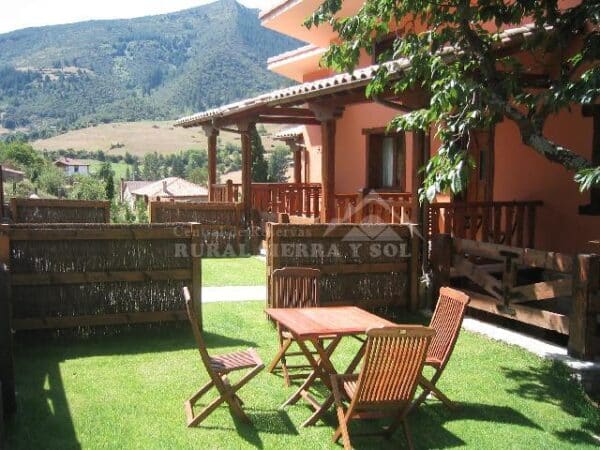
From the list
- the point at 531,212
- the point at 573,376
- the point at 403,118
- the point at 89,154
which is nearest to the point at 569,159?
the point at 403,118

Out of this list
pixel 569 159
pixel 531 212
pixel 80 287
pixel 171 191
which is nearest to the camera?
pixel 569 159

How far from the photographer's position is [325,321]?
538cm

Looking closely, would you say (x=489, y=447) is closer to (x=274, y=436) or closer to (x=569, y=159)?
(x=274, y=436)

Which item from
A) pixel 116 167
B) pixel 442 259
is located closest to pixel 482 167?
pixel 442 259

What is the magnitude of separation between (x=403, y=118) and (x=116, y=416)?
3.82m

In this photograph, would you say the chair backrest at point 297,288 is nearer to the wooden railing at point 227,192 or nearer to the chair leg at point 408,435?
the chair leg at point 408,435

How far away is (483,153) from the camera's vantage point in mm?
12047

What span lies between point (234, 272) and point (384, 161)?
5.26 m

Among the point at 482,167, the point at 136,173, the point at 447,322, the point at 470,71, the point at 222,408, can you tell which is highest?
the point at 136,173

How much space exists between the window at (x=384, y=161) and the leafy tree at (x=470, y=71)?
24.6 ft

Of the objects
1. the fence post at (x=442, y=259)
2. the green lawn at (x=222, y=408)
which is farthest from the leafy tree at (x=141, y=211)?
the green lawn at (x=222, y=408)

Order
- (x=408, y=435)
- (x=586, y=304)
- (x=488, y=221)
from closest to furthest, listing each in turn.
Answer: (x=408, y=435)
(x=586, y=304)
(x=488, y=221)

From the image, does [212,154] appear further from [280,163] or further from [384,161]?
[280,163]

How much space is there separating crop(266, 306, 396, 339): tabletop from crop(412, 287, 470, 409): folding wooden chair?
596 millimetres
